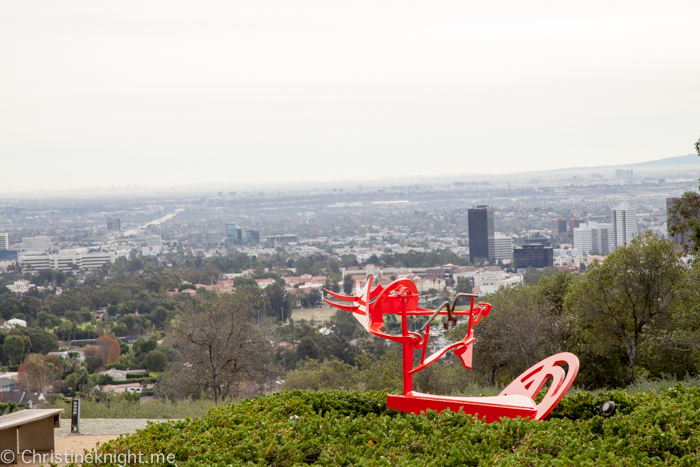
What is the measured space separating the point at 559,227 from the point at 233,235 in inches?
2447

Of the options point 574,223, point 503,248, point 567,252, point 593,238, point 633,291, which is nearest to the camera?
point 633,291

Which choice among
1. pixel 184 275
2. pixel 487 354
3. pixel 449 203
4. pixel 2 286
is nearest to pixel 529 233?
pixel 449 203

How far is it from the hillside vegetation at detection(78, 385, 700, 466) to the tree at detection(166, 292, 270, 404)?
26.3ft

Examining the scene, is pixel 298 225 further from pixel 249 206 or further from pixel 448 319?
pixel 448 319

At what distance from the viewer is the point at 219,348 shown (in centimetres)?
1379

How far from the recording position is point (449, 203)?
158250 mm

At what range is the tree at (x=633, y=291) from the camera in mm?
12078

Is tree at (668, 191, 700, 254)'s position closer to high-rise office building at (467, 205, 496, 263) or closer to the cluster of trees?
the cluster of trees

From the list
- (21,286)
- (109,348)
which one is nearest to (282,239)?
(21,286)

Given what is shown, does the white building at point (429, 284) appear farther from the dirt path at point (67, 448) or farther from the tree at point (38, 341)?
the dirt path at point (67, 448)

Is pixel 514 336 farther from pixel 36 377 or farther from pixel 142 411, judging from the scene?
pixel 36 377

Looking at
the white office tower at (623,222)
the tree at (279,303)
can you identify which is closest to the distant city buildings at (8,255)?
the tree at (279,303)

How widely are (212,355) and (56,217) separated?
15253cm

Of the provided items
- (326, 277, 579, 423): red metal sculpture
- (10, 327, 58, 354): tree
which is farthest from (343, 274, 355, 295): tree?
(326, 277, 579, 423): red metal sculpture
